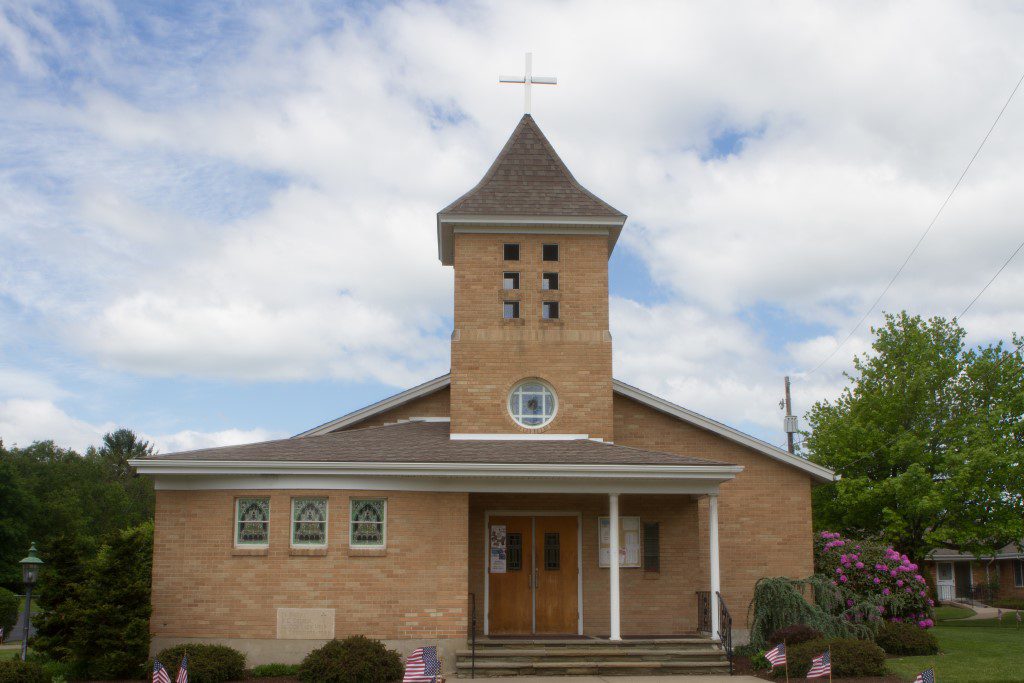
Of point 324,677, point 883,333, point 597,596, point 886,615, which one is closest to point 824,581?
point 886,615

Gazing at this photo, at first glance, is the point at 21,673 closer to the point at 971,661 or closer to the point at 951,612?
the point at 971,661

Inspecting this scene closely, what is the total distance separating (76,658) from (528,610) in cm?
870

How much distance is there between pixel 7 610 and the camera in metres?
35.3

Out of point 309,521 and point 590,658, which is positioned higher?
point 309,521

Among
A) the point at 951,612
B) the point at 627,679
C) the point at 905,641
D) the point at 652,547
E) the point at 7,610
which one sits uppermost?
the point at 652,547

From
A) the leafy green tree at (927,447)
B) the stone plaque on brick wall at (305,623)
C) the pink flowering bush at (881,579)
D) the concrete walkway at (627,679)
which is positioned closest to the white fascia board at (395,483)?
the stone plaque on brick wall at (305,623)

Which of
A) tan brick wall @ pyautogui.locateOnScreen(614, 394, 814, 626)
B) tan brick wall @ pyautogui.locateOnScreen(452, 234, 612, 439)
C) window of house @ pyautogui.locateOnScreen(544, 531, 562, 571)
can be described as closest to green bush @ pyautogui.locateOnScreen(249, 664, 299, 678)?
window of house @ pyautogui.locateOnScreen(544, 531, 562, 571)

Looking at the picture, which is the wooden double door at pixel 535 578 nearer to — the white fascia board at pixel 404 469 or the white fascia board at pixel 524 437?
the white fascia board at pixel 524 437

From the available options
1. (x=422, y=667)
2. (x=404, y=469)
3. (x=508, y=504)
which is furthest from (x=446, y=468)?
(x=422, y=667)

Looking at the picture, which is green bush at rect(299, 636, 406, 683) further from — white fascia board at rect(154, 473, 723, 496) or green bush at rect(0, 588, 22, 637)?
green bush at rect(0, 588, 22, 637)

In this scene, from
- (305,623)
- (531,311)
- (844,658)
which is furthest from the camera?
(531,311)

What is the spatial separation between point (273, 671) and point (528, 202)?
1142cm

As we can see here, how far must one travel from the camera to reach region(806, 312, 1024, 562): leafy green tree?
109 feet

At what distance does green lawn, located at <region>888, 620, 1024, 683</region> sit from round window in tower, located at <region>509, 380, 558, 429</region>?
848cm
